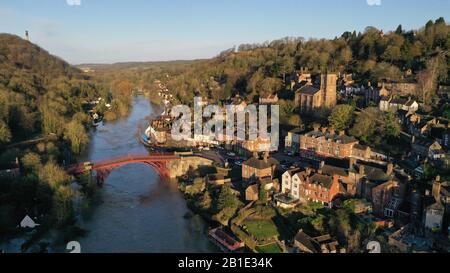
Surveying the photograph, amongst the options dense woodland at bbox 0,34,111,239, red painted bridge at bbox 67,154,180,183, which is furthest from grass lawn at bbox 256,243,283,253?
red painted bridge at bbox 67,154,180,183

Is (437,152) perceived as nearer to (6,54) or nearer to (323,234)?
(323,234)

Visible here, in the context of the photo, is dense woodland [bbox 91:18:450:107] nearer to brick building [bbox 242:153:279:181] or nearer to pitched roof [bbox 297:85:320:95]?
pitched roof [bbox 297:85:320:95]

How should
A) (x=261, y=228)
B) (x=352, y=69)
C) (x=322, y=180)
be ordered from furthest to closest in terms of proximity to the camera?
(x=352, y=69) < (x=322, y=180) < (x=261, y=228)

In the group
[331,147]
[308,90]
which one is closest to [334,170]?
[331,147]

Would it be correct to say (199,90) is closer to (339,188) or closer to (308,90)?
(308,90)

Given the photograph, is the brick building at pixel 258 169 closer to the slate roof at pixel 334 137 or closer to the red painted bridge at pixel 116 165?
the slate roof at pixel 334 137
